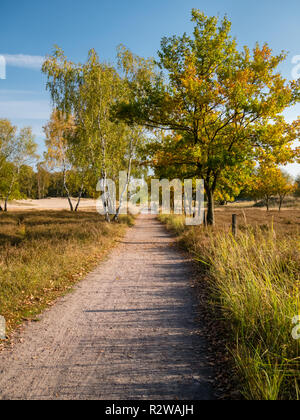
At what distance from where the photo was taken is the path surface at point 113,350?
3043 millimetres

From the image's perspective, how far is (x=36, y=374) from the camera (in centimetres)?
335

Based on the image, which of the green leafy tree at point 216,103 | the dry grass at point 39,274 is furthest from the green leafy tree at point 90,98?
the dry grass at point 39,274

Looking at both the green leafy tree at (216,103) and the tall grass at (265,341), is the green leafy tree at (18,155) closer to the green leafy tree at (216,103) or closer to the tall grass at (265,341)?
the green leafy tree at (216,103)

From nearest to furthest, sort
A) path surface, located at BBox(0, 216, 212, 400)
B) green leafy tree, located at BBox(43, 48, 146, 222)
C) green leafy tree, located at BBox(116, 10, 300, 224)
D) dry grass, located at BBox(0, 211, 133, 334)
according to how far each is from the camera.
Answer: path surface, located at BBox(0, 216, 212, 400) < dry grass, located at BBox(0, 211, 133, 334) < green leafy tree, located at BBox(116, 10, 300, 224) < green leafy tree, located at BBox(43, 48, 146, 222)

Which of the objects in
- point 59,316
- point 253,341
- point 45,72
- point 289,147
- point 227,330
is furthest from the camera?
point 45,72

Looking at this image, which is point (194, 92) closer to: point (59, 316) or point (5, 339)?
point (59, 316)

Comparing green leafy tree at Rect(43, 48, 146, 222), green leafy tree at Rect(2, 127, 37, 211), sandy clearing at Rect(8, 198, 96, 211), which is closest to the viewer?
green leafy tree at Rect(43, 48, 146, 222)

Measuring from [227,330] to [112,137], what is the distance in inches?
703

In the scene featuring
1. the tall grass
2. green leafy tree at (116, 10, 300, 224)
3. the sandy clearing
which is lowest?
the tall grass

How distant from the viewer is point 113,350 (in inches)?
154

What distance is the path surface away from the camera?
3043 mm

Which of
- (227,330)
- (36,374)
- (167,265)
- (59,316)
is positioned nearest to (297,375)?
(227,330)

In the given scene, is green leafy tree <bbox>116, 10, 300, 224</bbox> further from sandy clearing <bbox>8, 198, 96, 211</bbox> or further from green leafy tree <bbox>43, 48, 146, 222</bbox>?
sandy clearing <bbox>8, 198, 96, 211</bbox>

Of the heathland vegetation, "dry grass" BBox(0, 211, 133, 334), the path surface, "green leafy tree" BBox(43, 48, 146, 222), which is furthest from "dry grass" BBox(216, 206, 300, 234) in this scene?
"green leafy tree" BBox(43, 48, 146, 222)
